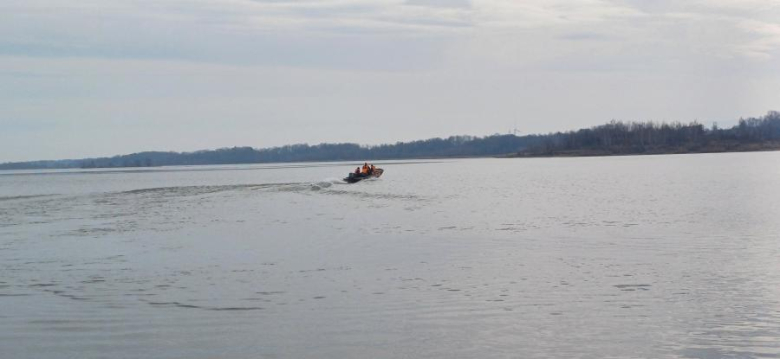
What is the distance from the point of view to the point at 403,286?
14359mm

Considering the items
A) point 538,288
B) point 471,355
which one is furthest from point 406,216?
point 471,355

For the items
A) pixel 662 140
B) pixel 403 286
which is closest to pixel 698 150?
pixel 662 140

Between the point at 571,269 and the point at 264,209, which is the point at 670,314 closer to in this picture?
the point at 571,269

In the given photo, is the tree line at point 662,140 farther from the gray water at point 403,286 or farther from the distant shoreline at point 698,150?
the gray water at point 403,286

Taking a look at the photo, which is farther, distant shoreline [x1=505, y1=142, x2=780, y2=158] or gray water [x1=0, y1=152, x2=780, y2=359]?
distant shoreline [x1=505, y1=142, x2=780, y2=158]

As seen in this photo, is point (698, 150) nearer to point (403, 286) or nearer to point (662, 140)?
point (662, 140)

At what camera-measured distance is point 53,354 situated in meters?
10.2

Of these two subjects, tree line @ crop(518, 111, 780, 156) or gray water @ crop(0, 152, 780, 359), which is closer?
gray water @ crop(0, 152, 780, 359)

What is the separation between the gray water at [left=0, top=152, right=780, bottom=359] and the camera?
34.3ft

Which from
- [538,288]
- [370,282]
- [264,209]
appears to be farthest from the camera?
[264,209]

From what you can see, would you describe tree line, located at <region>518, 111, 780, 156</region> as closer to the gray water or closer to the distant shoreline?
the distant shoreline

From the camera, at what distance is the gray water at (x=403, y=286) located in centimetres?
1046

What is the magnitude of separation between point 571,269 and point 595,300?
310 centimetres

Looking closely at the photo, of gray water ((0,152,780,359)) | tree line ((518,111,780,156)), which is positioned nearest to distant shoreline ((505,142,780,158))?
tree line ((518,111,780,156))
